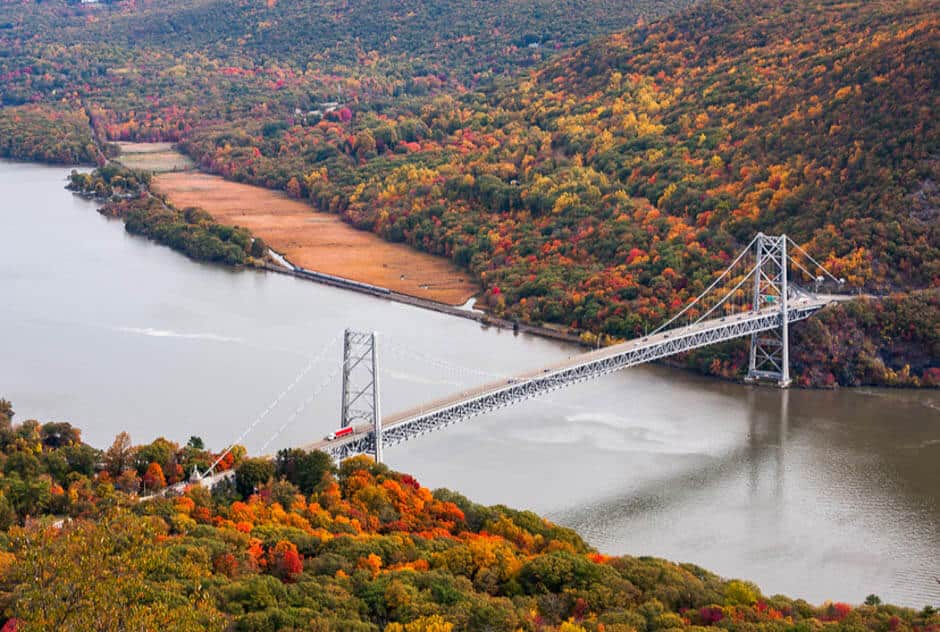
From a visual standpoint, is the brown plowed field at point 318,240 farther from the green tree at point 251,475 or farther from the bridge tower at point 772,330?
the green tree at point 251,475

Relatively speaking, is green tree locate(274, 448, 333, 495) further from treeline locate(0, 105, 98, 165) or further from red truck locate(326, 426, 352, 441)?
treeline locate(0, 105, 98, 165)

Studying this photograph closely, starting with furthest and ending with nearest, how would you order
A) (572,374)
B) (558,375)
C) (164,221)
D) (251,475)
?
1. (164,221)
2. (572,374)
3. (558,375)
4. (251,475)

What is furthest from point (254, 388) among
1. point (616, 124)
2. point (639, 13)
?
point (639, 13)

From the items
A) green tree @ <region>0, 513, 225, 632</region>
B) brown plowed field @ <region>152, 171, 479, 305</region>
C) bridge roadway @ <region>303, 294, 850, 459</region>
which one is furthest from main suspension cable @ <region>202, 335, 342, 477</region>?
green tree @ <region>0, 513, 225, 632</region>

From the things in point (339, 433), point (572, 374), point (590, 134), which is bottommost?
point (339, 433)

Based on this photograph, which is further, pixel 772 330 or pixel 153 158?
pixel 153 158

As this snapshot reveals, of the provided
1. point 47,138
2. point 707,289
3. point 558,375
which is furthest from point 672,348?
point 47,138

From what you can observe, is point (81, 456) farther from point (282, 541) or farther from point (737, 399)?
point (737, 399)

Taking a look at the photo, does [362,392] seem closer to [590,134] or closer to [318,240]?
[318,240]
